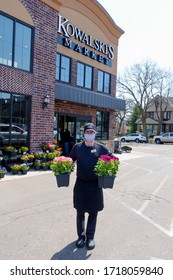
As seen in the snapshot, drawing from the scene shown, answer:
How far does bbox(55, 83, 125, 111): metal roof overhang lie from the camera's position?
38.9 feet

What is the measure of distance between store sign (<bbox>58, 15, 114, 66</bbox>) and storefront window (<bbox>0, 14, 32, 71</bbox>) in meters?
3.61

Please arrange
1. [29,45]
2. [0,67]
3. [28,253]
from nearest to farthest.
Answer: [28,253] < [0,67] < [29,45]

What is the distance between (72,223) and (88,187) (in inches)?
51.5

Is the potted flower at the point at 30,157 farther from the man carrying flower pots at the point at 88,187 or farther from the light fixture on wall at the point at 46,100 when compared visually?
the man carrying flower pots at the point at 88,187

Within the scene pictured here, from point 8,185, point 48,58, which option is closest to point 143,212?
point 8,185

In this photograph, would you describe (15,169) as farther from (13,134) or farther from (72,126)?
(72,126)

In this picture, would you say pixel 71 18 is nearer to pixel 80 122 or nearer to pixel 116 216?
Answer: pixel 80 122

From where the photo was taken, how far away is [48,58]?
10766 millimetres

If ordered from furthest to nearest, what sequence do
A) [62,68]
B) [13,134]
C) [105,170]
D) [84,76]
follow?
1. [84,76]
2. [62,68]
3. [13,134]
4. [105,170]

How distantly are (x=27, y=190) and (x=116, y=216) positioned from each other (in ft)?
9.27

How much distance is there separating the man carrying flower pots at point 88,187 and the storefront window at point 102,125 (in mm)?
12999

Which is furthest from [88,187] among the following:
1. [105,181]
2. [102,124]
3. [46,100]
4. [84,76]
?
[102,124]

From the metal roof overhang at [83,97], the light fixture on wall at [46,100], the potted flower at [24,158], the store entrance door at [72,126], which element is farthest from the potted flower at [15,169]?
the store entrance door at [72,126]

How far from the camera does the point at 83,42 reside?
1488cm
